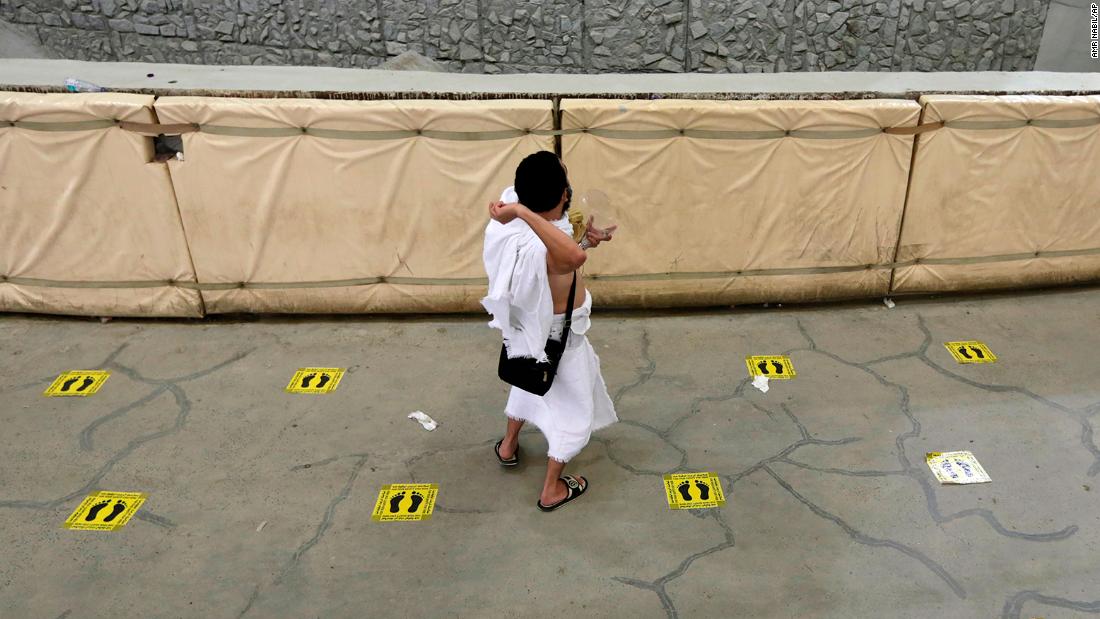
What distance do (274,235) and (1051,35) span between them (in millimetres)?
8685

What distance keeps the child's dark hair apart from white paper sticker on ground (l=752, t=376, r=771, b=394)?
1813mm

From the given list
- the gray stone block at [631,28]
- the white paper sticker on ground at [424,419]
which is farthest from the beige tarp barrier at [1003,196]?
the gray stone block at [631,28]

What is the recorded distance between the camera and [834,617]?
2463mm

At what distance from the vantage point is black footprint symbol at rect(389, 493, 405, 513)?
2932 mm

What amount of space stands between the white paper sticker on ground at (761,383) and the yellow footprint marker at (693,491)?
741mm

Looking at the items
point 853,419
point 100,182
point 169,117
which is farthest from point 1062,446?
point 100,182

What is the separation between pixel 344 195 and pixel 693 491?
2452mm

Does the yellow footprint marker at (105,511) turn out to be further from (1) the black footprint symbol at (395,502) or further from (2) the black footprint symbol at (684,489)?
(2) the black footprint symbol at (684,489)

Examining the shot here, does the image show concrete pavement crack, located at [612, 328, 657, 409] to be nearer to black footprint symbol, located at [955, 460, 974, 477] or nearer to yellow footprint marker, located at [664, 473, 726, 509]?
yellow footprint marker, located at [664, 473, 726, 509]

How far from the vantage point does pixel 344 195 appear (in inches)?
156

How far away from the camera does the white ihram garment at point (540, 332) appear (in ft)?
7.96

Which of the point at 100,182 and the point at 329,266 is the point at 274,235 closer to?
the point at 329,266

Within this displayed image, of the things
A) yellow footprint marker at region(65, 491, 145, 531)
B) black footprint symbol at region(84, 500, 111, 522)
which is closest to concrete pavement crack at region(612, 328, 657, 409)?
yellow footprint marker at region(65, 491, 145, 531)

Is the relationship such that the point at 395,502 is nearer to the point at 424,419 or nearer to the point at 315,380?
the point at 424,419
